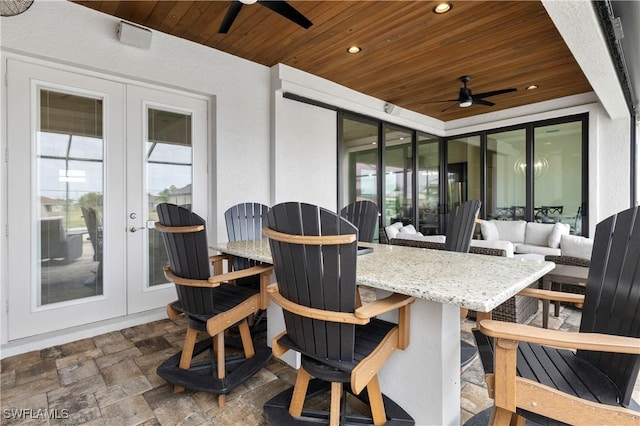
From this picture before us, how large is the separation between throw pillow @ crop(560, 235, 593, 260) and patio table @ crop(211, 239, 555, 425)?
205cm

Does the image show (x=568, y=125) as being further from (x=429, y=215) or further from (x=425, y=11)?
(x=425, y=11)

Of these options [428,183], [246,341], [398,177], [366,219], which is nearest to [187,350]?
[246,341]

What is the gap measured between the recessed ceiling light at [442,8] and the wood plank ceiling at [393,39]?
4 centimetres

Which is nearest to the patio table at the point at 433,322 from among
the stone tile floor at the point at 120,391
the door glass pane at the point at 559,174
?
the stone tile floor at the point at 120,391

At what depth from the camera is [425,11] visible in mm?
2838

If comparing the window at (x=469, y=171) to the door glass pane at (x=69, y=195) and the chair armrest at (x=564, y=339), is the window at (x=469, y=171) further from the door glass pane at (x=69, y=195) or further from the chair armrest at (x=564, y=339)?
the chair armrest at (x=564, y=339)

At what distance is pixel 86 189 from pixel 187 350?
1.91 metres

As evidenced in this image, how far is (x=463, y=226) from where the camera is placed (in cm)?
245

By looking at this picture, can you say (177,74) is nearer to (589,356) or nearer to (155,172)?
(155,172)

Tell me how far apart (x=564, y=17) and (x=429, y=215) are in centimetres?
476

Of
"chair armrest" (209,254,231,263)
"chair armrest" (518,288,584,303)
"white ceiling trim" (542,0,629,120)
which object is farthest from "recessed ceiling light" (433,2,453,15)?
"chair armrest" (209,254,231,263)

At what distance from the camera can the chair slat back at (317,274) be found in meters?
1.20

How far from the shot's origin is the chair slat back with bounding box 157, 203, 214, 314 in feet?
5.74

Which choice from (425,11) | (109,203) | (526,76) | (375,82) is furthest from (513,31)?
(109,203)
